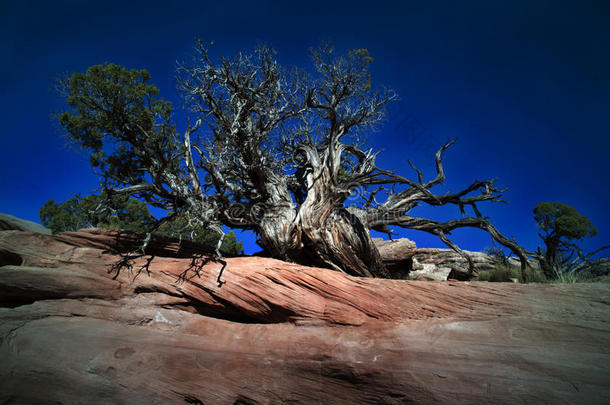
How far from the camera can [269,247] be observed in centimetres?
894

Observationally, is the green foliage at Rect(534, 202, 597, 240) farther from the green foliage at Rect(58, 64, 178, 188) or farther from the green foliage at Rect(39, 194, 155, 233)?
the green foliage at Rect(39, 194, 155, 233)

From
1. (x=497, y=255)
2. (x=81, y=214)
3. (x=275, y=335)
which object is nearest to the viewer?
(x=275, y=335)

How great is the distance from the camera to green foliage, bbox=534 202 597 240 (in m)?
14.0

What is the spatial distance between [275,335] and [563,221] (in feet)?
51.4

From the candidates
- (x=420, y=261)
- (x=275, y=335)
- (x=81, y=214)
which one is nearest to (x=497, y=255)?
(x=420, y=261)

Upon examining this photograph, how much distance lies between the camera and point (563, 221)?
1441 centimetres

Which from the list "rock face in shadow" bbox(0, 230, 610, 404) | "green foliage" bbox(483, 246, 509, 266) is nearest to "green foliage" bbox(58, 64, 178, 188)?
"rock face in shadow" bbox(0, 230, 610, 404)

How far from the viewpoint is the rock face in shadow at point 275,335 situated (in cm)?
396

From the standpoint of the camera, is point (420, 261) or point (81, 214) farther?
point (81, 214)

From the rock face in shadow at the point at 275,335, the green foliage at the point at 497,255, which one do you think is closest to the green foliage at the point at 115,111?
the rock face in shadow at the point at 275,335

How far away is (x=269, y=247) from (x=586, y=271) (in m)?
8.69

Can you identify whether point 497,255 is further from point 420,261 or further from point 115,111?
point 115,111

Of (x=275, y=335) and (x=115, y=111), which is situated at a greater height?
(x=115, y=111)

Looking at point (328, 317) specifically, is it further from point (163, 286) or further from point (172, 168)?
point (172, 168)
